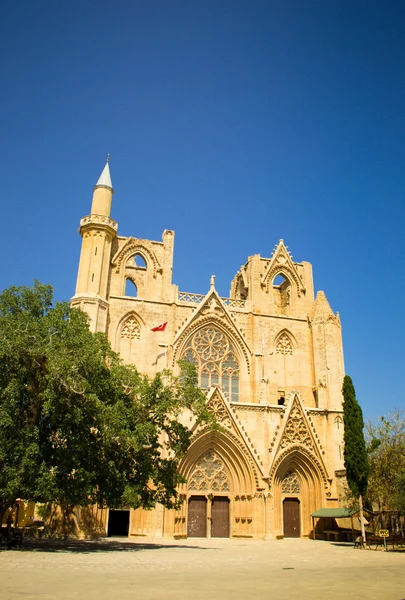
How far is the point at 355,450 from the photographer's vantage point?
78.0 ft

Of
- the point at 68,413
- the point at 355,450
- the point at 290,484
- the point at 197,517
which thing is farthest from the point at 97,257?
the point at 355,450

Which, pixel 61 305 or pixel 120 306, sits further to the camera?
pixel 120 306

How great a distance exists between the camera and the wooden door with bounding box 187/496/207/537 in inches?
1083

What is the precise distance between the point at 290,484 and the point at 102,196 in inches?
802

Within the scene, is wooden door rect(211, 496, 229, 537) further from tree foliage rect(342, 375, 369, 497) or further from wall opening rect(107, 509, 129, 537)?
tree foliage rect(342, 375, 369, 497)

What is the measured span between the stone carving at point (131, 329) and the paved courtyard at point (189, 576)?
15736 mm

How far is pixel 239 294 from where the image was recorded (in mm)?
37812

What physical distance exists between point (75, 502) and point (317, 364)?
62.5 ft

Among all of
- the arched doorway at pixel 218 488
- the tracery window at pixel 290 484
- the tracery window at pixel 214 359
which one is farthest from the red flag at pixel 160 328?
the tracery window at pixel 290 484

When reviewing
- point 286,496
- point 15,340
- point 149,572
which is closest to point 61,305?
point 15,340

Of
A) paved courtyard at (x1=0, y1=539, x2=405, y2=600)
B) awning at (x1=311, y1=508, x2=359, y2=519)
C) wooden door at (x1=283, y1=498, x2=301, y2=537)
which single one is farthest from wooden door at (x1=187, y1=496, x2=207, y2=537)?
paved courtyard at (x1=0, y1=539, x2=405, y2=600)

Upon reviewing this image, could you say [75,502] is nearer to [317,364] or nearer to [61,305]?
[61,305]

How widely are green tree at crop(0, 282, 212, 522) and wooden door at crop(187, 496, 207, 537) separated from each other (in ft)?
25.4

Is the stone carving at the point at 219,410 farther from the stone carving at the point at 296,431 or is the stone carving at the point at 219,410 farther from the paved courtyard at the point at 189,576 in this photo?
the paved courtyard at the point at 189,576
